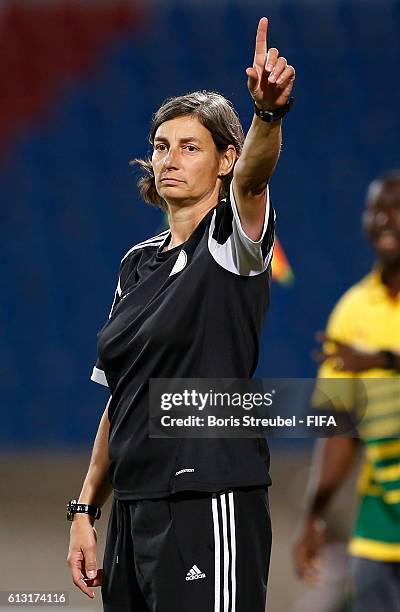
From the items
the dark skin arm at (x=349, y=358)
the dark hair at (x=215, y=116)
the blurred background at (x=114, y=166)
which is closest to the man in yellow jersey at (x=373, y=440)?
the dark skin arm at (x=349, y=358)

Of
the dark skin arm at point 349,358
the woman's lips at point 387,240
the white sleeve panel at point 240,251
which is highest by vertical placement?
the woman's lips at point 387,240

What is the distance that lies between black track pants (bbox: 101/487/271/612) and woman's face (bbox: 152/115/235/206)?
0.44 meters

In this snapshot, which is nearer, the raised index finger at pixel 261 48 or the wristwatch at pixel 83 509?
the raised index finger at pixel 261 48

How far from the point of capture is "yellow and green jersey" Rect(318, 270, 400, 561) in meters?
1.56

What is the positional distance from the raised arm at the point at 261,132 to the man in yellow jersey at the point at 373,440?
22 cm

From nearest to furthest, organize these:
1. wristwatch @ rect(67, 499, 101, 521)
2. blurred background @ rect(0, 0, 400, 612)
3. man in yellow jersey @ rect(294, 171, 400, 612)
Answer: man in yellow jersey @ rect(294, 171, 400, 612) → wristwatch @ rect(67, 499, 101, 521) → blurred background @ rect(0, 0, 400, 612)

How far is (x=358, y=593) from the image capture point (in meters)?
1.66

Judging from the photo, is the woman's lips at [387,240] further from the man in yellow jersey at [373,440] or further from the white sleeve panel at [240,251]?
the white sleeve panel at [240,251]

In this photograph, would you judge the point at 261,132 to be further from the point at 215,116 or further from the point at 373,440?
the point at 373,440

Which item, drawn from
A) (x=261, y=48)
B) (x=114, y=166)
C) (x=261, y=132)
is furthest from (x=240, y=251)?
(x=114, y=166)

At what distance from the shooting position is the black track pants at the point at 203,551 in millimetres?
1463

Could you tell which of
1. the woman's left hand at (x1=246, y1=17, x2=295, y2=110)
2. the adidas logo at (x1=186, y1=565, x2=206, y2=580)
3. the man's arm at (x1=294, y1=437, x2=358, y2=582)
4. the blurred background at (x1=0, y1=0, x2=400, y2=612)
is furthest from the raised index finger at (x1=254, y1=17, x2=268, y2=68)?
the blurred background at (x1=0, y1=0, x2=400, y2=612)

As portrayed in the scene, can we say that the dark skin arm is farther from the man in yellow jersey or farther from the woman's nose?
the woman's nose

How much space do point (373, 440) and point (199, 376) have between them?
0.89 feet
